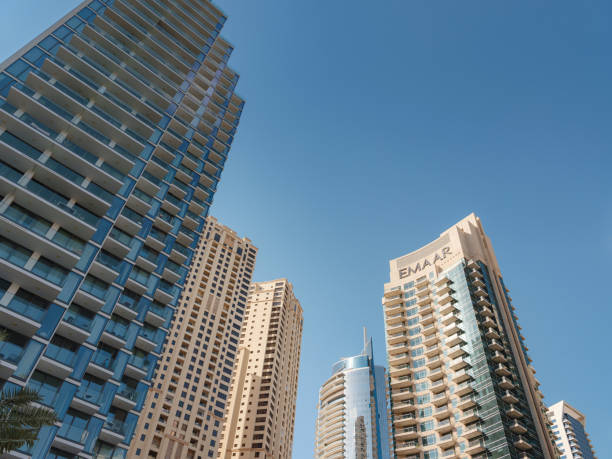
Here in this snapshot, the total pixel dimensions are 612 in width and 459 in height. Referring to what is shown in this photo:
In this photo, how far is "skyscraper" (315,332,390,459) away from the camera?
163 meters

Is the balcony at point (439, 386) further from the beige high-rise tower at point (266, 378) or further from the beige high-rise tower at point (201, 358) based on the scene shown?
the beige high-rise tower at point (266, 378)

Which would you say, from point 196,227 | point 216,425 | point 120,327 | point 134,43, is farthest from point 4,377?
point 216,425

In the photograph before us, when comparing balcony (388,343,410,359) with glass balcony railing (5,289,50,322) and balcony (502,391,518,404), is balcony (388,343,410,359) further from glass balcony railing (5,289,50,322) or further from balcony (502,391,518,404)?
glass balcony railing (5,289,50,322)

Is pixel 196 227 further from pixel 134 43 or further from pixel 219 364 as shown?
pixel 219 364

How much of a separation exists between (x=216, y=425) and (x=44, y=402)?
6614cm

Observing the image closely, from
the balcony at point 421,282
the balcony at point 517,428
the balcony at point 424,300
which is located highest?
the balcony at point 421,282

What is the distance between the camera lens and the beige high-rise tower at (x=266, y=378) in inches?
4488

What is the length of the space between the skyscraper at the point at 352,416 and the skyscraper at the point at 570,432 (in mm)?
58628

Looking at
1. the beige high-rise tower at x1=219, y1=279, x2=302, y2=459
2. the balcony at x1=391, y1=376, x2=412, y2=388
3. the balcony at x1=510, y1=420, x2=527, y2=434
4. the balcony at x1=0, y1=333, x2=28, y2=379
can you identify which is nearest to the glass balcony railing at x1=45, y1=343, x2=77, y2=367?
the balcony at x1=0, y1=333, x2=28, y2=379

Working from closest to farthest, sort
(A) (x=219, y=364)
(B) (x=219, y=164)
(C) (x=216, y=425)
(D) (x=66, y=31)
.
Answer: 1. (D) (x=66, y=31)
2. (B) (x=219, y=164)
3. (C) (x=216, y=425)
4. (A) (x=219, y=364)

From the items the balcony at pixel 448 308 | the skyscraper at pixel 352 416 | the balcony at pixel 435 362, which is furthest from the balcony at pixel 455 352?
the skyscraper at pixel 352 416

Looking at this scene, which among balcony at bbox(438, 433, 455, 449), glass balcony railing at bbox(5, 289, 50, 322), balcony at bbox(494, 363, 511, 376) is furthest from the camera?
balcony at bbox(494, 363, 511, 376)

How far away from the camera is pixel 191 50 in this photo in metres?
75.9

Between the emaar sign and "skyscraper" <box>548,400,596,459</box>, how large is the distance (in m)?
108
